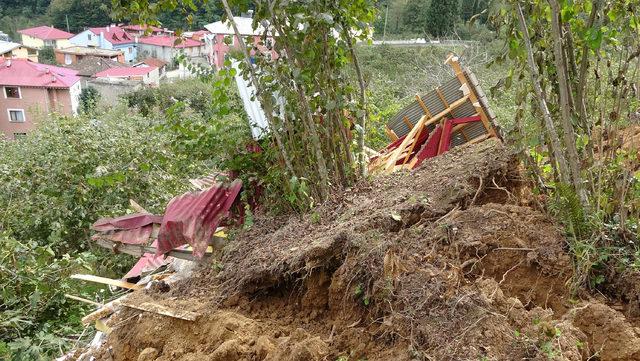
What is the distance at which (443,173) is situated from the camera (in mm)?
4047

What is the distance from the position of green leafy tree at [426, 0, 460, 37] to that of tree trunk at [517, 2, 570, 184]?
26431 mm

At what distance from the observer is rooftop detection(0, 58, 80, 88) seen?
111 ft

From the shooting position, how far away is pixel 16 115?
3594 cm

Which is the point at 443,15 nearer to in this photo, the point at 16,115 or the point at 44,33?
the point at 16,115

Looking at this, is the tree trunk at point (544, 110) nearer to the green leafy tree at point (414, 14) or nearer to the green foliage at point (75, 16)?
the green leafy tree at point (414, 14)

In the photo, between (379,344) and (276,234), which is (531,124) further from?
(276,234)

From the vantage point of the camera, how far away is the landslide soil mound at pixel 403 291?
2436 mm

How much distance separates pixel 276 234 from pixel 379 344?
1.51 m

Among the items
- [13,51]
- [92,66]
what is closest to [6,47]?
[13,51]

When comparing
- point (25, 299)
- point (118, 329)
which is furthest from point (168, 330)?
point (25, 299)

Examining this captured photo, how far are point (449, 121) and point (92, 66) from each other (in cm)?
4450

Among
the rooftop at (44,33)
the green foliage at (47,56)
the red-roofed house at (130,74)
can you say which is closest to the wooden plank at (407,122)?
the red-roofed house at (130,74)

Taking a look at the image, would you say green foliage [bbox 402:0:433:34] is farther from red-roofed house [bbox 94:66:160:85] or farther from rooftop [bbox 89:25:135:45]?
rooftop [bbox 89:25:135:45]

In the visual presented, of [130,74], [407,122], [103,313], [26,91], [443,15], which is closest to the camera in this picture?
[103,313]
